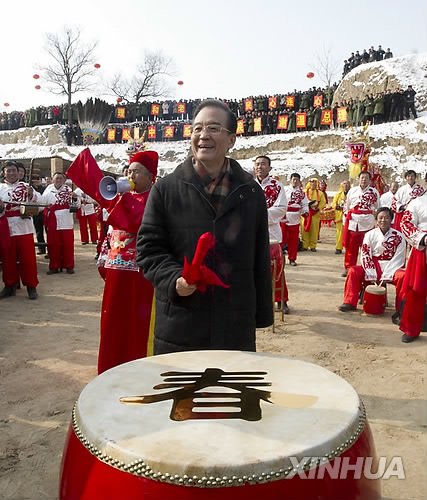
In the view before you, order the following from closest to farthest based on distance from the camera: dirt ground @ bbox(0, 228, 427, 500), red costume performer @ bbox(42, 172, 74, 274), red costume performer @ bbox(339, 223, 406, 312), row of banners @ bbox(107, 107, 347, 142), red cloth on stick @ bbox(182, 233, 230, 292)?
red cloth on stick @ bbox(182, 233, 230, 292) < dirt ground @ bbox(0, 228, 427, 500) < red costume performer @ bbox(339, 223, 406, 312) < red costume performer @ bbox(42, 172, 74, 274) < row of banners @ bbox(107, 107, 347, 142)

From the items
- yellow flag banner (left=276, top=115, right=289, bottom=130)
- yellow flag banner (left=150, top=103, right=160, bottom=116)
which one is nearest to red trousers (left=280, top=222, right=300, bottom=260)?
yellow flag banner (left=276, top=115, right=289, bottom=130)

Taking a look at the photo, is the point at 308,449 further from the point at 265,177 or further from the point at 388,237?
the point at 388,237

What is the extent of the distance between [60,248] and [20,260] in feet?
5.90

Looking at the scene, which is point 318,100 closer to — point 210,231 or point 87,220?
point 87,220

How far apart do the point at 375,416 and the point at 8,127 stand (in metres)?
33.6

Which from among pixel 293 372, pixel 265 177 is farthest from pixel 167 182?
pixel 265 177

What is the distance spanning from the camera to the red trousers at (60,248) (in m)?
7.75

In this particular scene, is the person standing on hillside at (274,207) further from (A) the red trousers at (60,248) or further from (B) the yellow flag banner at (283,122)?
(B) the yellow flag banner at (283,122)

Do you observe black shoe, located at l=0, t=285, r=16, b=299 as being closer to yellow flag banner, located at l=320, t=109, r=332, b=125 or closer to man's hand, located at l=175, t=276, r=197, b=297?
man's hand, located at l=175, t=276, r=197, b=297

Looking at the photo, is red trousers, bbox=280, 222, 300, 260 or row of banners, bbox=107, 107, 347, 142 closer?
red trousers, bbox=280, 222, 300, 260

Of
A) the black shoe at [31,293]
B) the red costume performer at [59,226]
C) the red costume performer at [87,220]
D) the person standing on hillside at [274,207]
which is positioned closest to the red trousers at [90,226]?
the red costume performer at [87,220]

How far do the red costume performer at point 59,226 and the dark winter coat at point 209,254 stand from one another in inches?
240

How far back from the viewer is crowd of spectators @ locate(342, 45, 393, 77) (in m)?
24.0

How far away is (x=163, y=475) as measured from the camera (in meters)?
1.14
